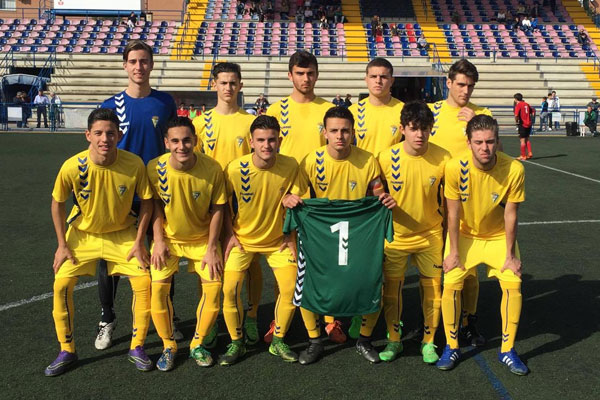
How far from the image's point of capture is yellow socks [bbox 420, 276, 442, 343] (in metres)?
4.21

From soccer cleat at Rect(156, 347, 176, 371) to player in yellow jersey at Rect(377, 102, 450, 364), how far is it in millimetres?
1428

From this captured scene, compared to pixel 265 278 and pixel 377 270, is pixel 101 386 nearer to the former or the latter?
pixel 377 270

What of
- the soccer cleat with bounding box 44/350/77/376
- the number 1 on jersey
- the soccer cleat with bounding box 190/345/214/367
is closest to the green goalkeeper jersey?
the number 1 on jersey

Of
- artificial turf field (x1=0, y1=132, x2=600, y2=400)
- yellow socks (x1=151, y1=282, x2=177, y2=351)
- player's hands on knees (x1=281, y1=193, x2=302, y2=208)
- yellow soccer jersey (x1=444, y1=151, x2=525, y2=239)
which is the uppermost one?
yellow soccer jersey (x1=444, y1=151, x2=525, y2=239)

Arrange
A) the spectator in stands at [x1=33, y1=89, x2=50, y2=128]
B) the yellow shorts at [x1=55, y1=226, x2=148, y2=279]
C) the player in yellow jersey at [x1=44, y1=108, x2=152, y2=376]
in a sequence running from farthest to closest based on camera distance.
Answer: the spectator in stands at [x1=33, y1=89, x2=50, y2=128] → the yellow shorts at [x1=55, y1=226, x2=148, y2=279] → the player in yellow jersey at [x1=44, y1=108, x2=152, y2=376]

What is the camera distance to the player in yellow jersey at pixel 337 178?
4.05 m

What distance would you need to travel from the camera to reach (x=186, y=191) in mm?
4043

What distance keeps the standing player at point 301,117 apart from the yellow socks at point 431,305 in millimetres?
710

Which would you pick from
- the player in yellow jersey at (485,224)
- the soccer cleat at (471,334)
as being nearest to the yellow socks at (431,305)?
the player in yellow jersey at (485,224)

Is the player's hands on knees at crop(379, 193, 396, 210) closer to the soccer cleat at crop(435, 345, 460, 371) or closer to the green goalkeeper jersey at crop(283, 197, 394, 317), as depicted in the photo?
the green goalkeeper jersey at crop(283, 197, 394, 317)

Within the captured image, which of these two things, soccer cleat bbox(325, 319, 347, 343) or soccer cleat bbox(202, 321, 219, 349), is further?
soccer cleat bbox(325, 319, 347, 343)

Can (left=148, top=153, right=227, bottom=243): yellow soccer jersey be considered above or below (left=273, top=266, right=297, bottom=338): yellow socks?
above

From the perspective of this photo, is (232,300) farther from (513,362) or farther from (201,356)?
(513,362)

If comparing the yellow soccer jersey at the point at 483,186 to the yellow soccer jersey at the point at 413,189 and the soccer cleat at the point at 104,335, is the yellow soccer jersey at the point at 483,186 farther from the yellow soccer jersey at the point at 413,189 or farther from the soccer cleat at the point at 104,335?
the soccer cleat at the point at 104,335
